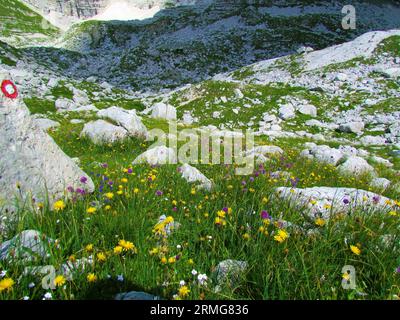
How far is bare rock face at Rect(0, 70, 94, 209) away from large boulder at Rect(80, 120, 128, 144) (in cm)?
635

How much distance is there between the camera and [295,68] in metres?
33.1

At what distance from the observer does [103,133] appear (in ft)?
35.1

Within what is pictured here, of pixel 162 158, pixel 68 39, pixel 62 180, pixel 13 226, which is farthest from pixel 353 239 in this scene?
pixel 68 39

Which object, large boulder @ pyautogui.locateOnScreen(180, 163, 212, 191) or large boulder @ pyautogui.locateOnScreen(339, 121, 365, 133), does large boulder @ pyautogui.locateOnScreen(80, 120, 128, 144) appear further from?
large boulder @ pyautogui.locateOnScreen(339, 121, 365, 133)

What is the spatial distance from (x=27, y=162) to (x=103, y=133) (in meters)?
6.89

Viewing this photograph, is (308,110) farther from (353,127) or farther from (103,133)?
(103,133)

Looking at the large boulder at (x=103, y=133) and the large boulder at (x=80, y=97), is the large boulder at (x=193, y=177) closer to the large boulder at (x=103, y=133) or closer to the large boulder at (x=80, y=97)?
the large boulder at (x=103, y=133)

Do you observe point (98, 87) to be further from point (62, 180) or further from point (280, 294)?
point (280, 294)

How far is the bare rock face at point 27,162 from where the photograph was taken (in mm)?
3744

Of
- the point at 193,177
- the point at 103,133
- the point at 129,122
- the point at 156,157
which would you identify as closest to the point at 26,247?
the point at 193,177

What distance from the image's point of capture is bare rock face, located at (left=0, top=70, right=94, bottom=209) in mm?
3744

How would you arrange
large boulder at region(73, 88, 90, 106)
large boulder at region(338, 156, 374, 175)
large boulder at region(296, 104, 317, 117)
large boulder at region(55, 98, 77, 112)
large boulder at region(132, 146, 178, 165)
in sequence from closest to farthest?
1. large boulder at region(132, 146, 178, 165)
2. large boulder at region(338, 156, 374, 175)
3. large boulder at region(296, 104, 317, 117)
4. large boulder at region(55, 98, 77, 112)
5. large boulder at region(73, 88, 90, 106)

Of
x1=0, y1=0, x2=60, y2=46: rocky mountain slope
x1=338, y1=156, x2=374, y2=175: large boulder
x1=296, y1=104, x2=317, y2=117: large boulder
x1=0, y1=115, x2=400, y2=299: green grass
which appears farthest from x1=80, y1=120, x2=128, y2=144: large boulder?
x1=0, y1=0, x2=60, y2=46: rocky mountain slope
